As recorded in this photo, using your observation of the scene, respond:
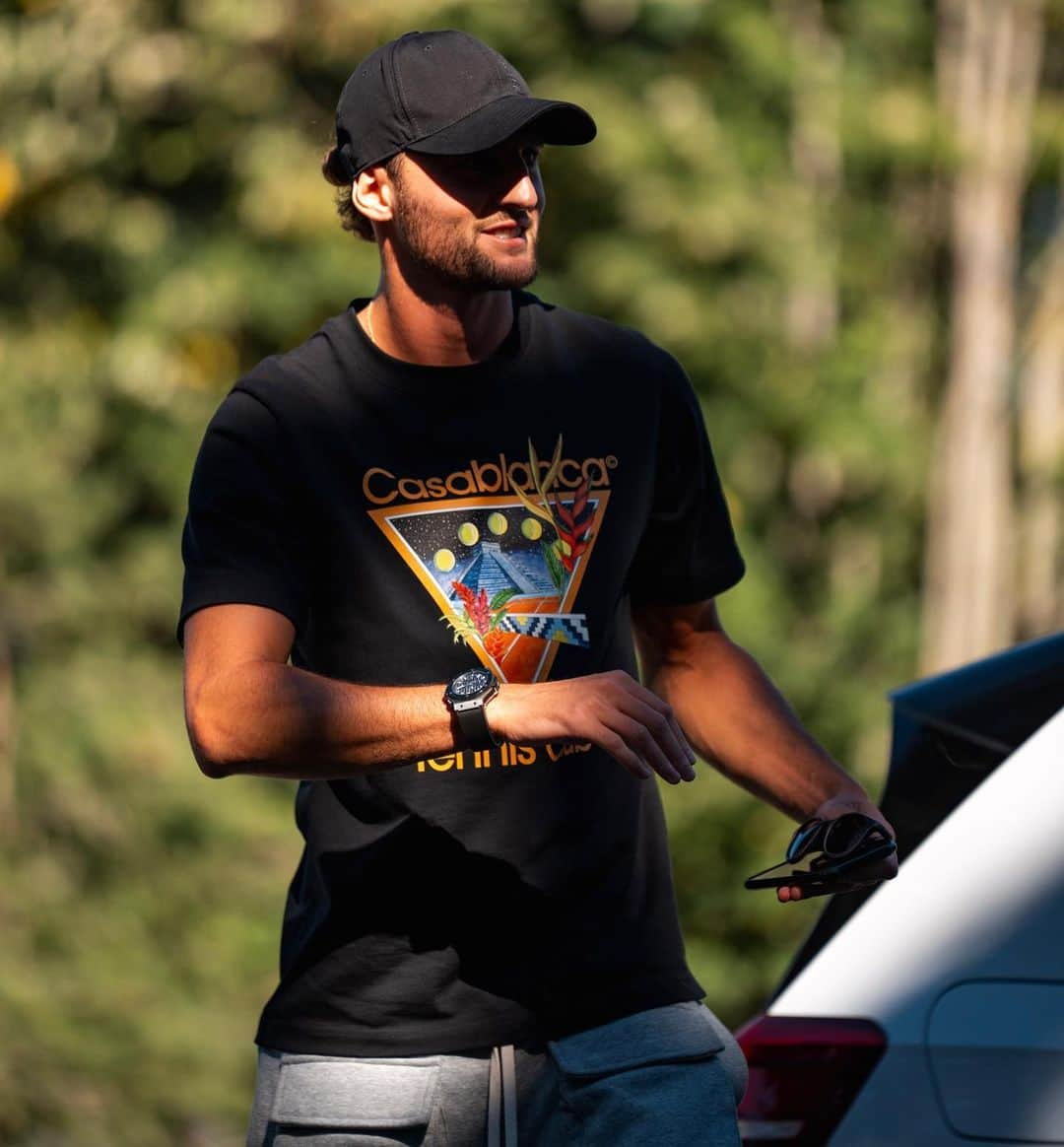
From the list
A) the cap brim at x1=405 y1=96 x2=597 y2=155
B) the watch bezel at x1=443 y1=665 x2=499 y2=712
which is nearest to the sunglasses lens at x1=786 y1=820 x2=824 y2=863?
the watch bezel at x1=443 y1=665 x2=499 y2=712

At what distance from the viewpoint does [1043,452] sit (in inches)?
483

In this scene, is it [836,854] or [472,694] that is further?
[836,854]

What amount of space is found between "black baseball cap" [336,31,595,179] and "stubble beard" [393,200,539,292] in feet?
0.32

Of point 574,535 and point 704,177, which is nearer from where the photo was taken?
point 574,535

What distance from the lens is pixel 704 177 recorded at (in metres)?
10.8

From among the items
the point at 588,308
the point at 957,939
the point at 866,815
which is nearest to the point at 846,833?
the point at 866,815

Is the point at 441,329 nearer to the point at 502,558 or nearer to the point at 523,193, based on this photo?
the point at 523,193

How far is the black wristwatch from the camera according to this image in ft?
7.36

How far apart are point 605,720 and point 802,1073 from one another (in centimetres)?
64

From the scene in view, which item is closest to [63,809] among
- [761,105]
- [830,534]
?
[830,534]

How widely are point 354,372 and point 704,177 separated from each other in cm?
841

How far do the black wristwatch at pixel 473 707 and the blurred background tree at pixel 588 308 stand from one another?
7.74 m

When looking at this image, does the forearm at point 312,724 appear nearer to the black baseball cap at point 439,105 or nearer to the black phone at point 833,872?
the black phone at point 833,872

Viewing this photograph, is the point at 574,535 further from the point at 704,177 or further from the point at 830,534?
the point at 830,534
